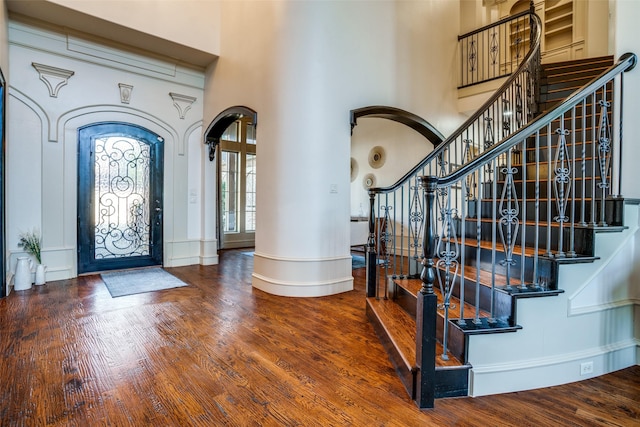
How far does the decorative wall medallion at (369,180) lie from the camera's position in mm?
6688

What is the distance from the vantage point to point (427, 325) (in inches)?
66.6

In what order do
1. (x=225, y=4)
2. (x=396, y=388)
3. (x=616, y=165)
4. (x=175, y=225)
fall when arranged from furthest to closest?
(x=175, y=225) < (x=225, y=4) < (x=616, y=165) < (x=396, y=388)

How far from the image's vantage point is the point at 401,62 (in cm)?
457

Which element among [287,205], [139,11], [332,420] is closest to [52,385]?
[332,420]

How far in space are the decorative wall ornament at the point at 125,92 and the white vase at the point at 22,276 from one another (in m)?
2.50

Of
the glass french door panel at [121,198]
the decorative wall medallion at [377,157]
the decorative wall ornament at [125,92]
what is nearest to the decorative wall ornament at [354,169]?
the decorative wall medallion at [377,157]

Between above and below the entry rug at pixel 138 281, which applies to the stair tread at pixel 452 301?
above

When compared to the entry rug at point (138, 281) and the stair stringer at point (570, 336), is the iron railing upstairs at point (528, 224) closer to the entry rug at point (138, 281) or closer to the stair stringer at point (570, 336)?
the stair stringer at point (570, 336)

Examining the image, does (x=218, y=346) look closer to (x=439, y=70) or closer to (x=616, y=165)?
(x=616, y=165)

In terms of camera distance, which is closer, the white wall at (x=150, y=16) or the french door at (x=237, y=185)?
the white wall at (x=150, y=16)

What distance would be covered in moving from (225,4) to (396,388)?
553 centimetres

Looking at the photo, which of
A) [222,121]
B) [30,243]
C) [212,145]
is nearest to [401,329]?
[222,121]

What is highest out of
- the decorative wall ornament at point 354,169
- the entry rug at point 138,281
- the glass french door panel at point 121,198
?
the decorative wall ornament at point 354,169

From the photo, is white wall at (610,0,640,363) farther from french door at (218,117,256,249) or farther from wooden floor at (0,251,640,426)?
french door at (218,117,256,249)
